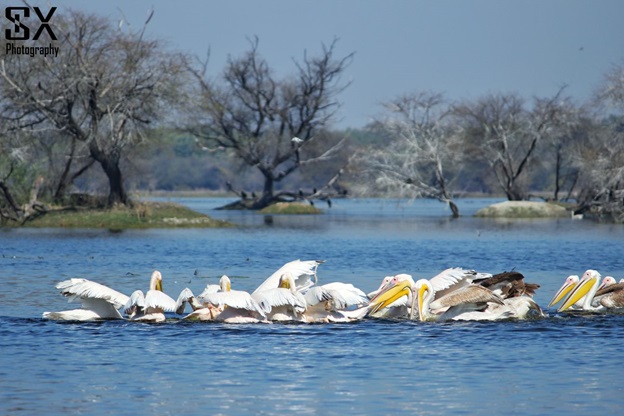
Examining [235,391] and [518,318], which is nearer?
[235,391]

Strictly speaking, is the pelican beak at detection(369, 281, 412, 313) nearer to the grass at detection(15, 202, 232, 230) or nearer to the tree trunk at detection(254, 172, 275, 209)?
the grass at detection(15, 202, 232, 230)

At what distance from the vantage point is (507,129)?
53688 millimetres

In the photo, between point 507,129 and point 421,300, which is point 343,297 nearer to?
point 421,300

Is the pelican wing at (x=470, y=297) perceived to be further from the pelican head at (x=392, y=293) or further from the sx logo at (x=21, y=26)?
the sx logo at (x=21, y=26)

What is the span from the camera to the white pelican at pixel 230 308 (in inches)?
486

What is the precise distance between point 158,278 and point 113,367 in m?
3.59

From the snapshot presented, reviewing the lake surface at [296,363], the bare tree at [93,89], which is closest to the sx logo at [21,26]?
the bare tree at [93,89]

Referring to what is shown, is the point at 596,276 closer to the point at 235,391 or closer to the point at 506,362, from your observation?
the point at 506,362

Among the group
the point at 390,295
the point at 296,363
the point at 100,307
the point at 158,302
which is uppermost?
the point at 390,295

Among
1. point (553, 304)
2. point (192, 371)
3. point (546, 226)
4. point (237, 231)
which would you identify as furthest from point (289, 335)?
point (546, 226)

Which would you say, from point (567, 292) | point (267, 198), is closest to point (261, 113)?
point (267, 198)

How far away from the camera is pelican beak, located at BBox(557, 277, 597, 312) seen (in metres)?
14.0

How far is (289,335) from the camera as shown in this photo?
11867 millimetres

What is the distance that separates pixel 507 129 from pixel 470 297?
4195cm
